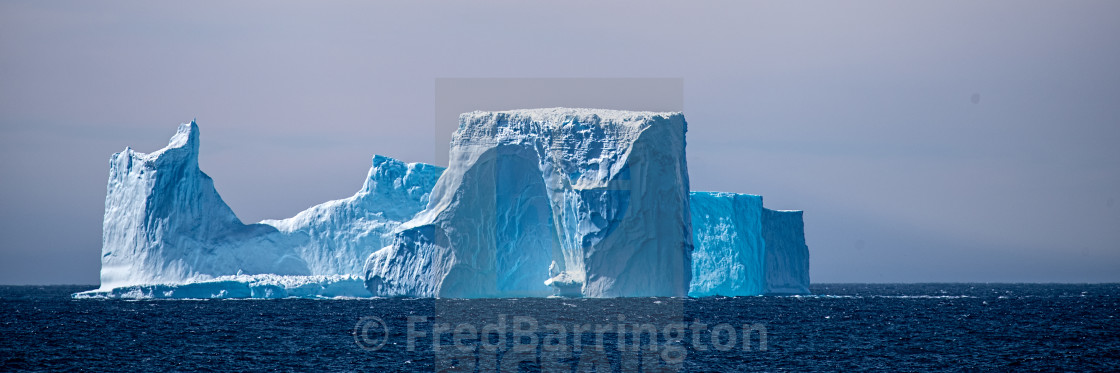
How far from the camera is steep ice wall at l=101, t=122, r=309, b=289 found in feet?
140

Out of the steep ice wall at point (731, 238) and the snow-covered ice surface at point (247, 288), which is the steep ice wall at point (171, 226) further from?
the steep ice wall at point (731, 238)

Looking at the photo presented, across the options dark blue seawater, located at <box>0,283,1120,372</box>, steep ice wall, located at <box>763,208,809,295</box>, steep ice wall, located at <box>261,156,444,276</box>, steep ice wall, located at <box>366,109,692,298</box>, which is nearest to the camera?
dark blue seawater, located at <box>0,283,1120,372</box>

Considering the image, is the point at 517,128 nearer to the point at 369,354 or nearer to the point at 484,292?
the point at 484,292

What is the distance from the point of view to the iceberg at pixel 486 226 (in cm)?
4122

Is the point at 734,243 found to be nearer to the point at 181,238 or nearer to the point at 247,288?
the point at 247,288

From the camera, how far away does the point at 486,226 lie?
4344cm

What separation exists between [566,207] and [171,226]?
14469mm

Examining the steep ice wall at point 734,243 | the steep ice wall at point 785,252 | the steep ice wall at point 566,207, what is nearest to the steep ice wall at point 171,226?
the steep ice wall at point 566,207

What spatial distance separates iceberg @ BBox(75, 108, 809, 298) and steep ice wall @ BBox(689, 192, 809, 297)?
8.39 m

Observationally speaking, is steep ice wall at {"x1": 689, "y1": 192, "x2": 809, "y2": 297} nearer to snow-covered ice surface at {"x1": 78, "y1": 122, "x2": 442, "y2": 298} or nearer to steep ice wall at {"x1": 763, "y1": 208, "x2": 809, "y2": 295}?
steep ice wall at {"x1": 763, "y1": 208, "x2": 809, "y2": 295}

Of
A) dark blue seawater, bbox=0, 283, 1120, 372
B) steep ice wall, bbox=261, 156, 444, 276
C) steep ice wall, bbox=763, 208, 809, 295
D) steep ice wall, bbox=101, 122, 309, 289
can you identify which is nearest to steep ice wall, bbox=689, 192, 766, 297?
steep ice wall, bbox=763, 208, 809, 295

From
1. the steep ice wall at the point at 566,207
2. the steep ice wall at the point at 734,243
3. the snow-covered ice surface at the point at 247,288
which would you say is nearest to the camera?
the steep ice wall at the point at 566,207

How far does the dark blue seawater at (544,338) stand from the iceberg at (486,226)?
1141mm

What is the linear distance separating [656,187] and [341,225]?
14004 mm
